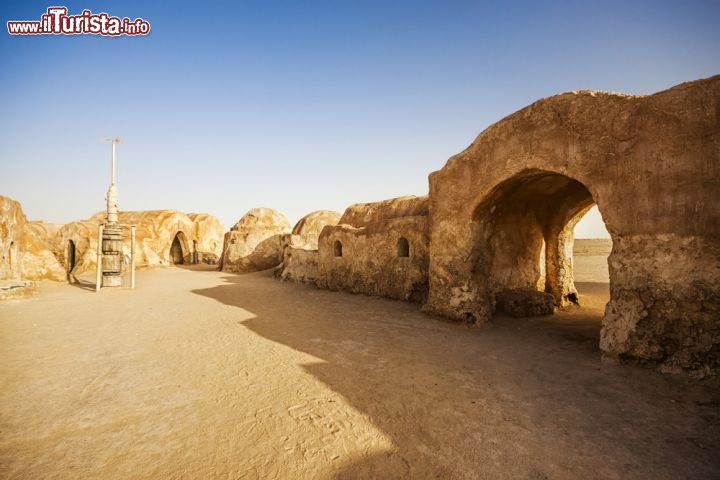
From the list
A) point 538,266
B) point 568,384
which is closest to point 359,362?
point 568,384

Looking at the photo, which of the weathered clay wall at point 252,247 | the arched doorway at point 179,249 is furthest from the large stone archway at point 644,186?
the arched doorway at point 179,249

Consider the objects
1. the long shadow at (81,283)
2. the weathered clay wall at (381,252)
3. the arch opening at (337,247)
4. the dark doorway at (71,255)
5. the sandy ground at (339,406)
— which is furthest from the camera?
the dark doorway at (71,255)

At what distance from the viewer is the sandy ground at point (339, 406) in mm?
3053

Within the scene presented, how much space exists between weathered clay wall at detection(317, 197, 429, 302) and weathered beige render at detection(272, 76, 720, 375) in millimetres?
1507

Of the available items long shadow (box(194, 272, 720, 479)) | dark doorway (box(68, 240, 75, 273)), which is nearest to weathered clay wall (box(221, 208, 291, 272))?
dark doorway (box(68, 240, 75, 273))

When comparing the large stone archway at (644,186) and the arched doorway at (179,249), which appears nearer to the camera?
the large stone archway at (644,186)

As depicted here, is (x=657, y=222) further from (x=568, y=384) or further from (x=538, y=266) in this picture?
(x=538, y=266)

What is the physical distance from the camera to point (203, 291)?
12203 millimetres

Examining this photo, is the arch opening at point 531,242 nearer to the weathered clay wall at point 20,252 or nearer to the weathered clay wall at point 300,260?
the weathered clay wall at point 300,260

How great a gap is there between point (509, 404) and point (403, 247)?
6.82m

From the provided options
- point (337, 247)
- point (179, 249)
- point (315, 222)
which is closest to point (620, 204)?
point (337, 247)

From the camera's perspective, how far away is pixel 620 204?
210 inches

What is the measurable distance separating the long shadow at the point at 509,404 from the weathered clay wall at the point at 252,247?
1303 cm

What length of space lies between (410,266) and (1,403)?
8.44 m
